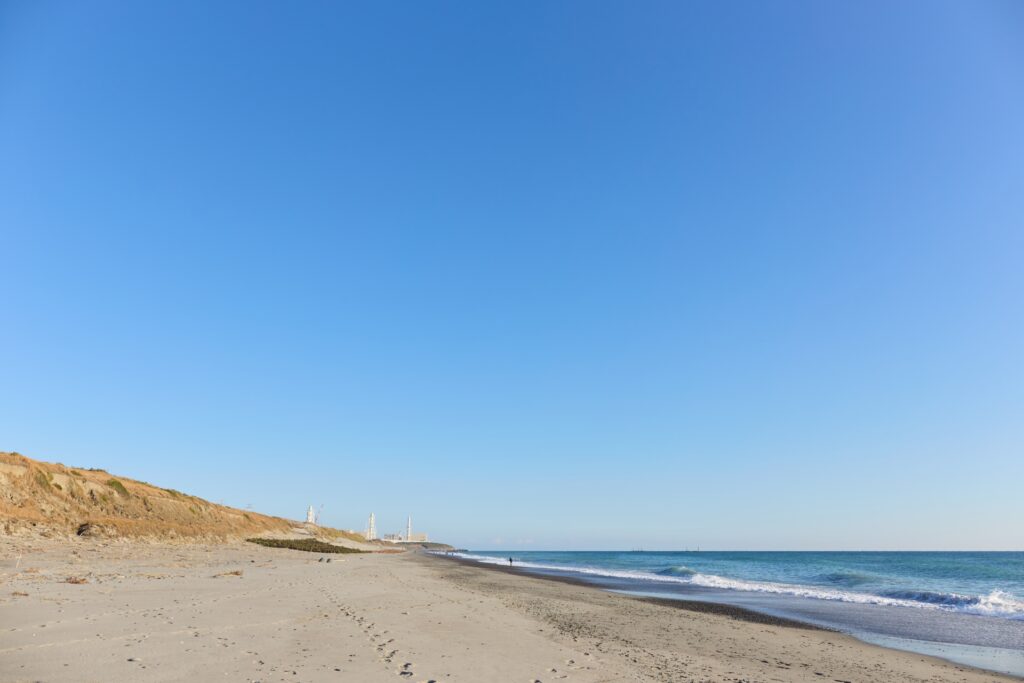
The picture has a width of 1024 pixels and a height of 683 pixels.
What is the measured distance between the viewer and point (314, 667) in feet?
33.2

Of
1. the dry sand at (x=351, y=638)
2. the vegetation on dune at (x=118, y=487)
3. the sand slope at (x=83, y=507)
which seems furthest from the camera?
the vegetation on dune at (x=118, y=487)

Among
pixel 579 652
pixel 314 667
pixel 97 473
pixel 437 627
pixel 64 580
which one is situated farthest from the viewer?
pixel 97 473

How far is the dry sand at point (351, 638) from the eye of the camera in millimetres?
9992

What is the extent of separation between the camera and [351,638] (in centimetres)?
1301

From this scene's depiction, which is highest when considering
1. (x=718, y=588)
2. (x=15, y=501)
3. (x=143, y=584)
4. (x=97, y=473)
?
(x=97, y=473)

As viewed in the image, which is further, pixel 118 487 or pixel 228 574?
pixel 118 487

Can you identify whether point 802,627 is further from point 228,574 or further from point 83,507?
point 83,507

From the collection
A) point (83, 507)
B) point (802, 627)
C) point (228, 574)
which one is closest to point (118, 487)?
point (83, 507)

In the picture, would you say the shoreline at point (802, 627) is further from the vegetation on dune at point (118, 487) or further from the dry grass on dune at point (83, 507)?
the vegetation on dune at point (118, 487)

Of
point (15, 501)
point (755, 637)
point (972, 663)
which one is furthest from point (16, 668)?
point (15, 501)

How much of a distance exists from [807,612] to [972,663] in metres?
13.1

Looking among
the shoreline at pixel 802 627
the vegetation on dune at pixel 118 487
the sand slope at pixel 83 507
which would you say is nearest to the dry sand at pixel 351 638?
the shoreline at pixel 802 627

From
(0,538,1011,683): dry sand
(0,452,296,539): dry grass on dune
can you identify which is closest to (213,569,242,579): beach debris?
(0,538,1011,683): dry sand

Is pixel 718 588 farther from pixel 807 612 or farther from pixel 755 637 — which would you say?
pixel 755 637
